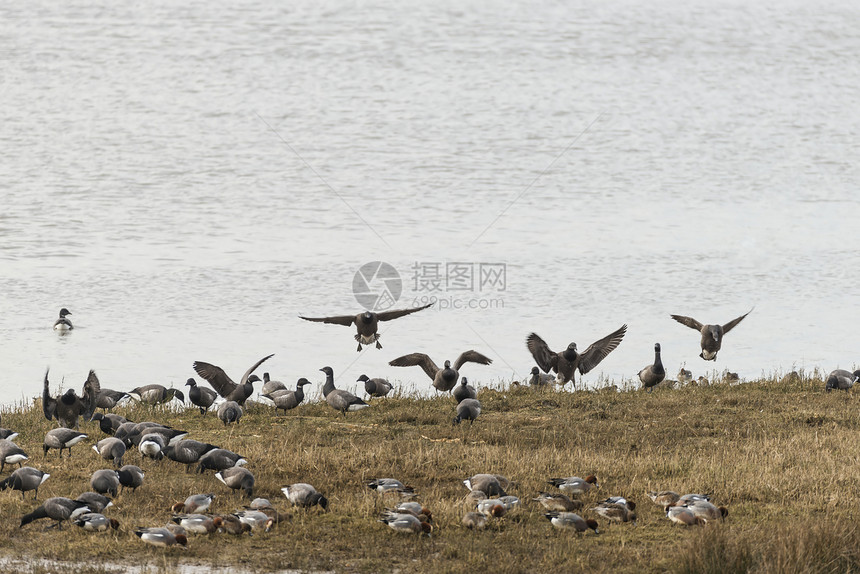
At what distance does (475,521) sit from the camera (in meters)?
12.3

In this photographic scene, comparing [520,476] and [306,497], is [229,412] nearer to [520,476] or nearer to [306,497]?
[306,497]

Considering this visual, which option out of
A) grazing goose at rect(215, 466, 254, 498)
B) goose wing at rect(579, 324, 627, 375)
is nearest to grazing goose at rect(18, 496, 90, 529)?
grazing goose at rect(215, 466, 254, 498)

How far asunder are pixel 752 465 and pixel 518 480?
126 inches

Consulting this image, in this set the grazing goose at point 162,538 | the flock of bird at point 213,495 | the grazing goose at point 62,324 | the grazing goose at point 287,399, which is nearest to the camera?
the grazing goose at point 162,538

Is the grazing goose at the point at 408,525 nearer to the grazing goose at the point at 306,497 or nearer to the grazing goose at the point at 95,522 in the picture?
the grazing goose at the point at 306,497

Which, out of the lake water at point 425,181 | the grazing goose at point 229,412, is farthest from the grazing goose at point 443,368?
the grazing goose at point 229,412

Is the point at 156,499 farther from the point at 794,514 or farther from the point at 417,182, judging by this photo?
the point at 417,182

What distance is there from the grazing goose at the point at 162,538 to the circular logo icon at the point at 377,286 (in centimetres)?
1920

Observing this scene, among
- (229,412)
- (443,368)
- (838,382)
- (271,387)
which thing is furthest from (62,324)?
(838,382)

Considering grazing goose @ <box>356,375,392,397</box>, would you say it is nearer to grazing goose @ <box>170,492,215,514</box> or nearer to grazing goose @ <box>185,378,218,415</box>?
grazing goose @ <box>185,378,218,415</box>

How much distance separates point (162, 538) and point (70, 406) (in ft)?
20.1

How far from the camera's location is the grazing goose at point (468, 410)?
691 inches

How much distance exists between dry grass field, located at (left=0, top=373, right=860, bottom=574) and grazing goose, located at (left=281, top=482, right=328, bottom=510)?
120 mm

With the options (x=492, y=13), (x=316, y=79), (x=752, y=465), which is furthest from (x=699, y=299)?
(x=492, y=13)
